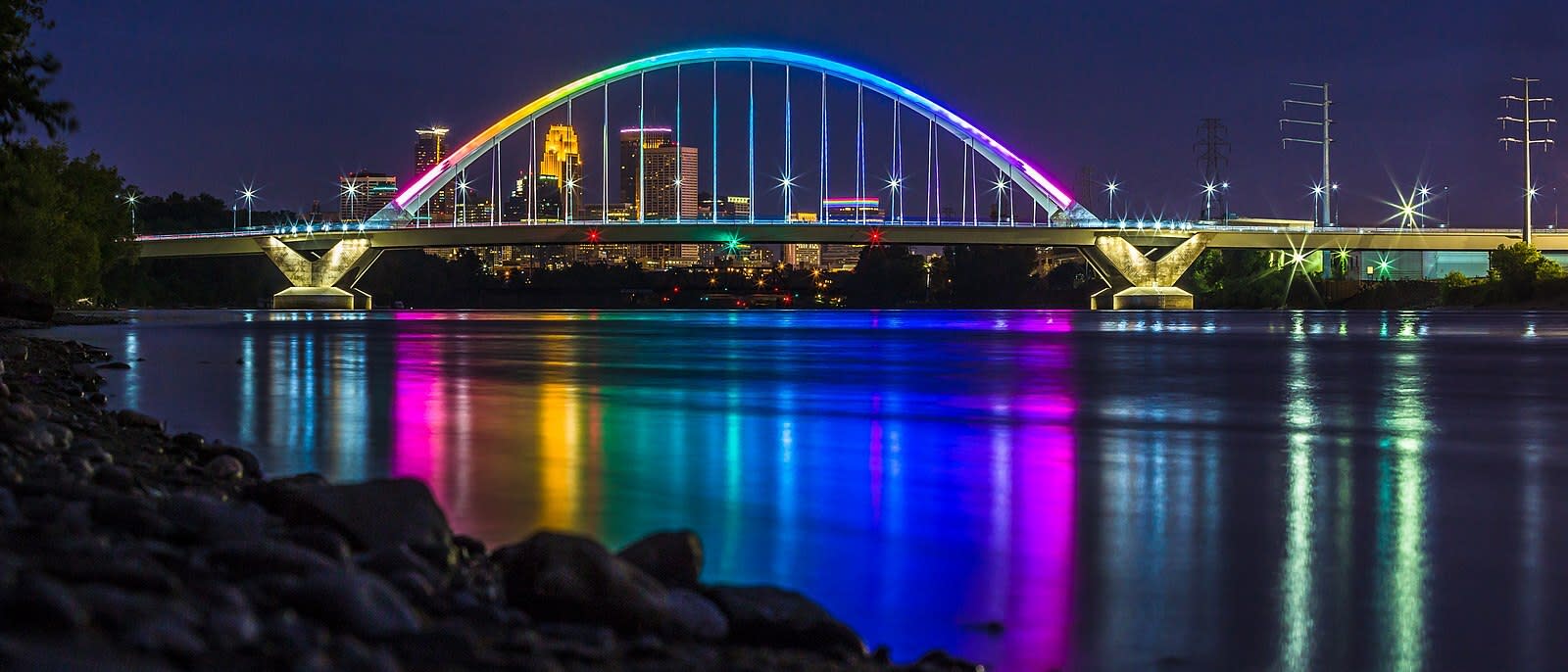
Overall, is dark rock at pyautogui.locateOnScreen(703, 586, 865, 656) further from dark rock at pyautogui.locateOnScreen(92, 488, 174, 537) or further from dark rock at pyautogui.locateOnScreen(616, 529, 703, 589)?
dark rock at pyautogui.locateOnScreen(92, 488, 174, 537)

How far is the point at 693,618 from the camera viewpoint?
5.50 meters

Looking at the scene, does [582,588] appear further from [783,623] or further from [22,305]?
[22,305]

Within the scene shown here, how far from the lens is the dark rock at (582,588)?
527 cm

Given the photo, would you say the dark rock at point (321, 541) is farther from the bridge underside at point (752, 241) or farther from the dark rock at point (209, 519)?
the bridge underside at point (752, 241)

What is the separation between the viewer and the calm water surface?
629 centimetres

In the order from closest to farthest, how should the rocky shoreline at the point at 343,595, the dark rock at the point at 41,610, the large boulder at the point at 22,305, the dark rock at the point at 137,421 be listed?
the dark rock at the point at 41,610
the rocky shoreline at the point at 343,595
the dark rock at the point at 137,421
the large boulder at the point at 22,305

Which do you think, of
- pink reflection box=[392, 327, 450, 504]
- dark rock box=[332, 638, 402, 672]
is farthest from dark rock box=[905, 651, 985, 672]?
pink reflection box=[392, 327, 450, 504]

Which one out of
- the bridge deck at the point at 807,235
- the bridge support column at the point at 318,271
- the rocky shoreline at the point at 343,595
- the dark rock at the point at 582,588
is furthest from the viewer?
the bridge support column at the point at 318,271

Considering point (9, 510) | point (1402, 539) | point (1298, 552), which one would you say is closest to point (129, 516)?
point (9, 510)

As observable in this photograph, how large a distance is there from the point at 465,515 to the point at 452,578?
3.14 m

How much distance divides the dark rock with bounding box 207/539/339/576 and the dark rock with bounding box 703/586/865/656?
1.58 meters

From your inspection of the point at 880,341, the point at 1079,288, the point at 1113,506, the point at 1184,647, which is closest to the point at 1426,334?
the point at 880,341

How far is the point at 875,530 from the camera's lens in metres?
8.62

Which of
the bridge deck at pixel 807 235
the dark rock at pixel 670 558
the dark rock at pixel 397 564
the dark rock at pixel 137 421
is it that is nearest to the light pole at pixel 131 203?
the bridge deck at pixel 807 235
